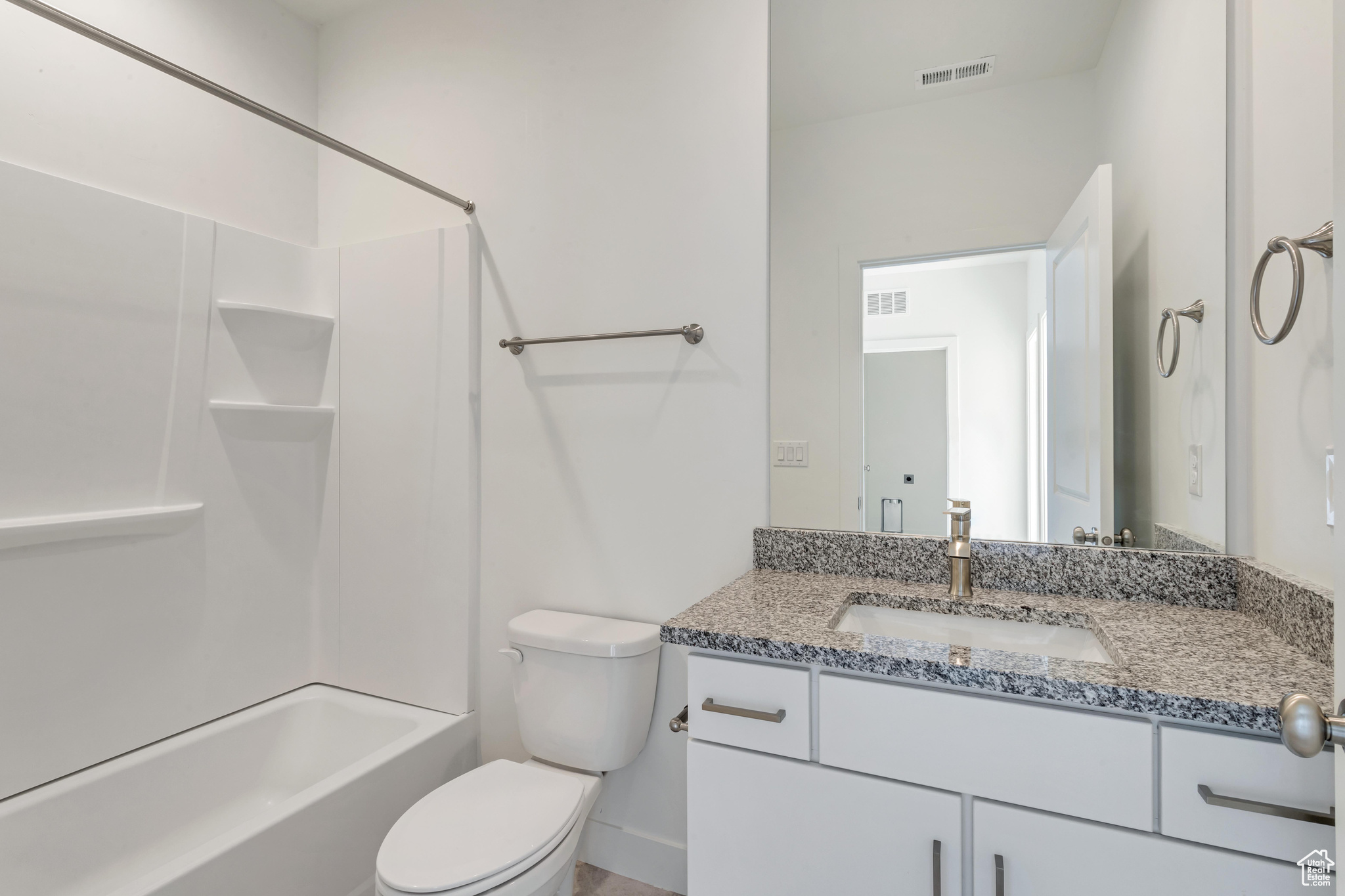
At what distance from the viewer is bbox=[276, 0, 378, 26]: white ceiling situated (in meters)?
2.11

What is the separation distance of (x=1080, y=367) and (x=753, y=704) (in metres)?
0.95

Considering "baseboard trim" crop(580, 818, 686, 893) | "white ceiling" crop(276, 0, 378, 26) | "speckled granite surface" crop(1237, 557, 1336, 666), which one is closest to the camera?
"speckled granite surface" crop(1237, 557, 1336, 666)

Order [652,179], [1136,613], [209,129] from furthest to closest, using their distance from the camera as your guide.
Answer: [209,129]
[652,179]
[1136,613]

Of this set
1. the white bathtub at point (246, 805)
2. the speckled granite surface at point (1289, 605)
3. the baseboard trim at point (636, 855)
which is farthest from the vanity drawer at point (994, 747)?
the white bathtub at point (246, 805)

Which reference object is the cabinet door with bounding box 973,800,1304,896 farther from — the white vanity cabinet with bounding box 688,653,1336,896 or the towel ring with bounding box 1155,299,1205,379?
the towel ring with bounding box 1155,299,1205,379

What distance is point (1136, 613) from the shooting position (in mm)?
1116

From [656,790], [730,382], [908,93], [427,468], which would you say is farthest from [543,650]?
[908,93]

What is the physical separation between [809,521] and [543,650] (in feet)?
2.44

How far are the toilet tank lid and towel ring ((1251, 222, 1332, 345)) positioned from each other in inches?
51.6

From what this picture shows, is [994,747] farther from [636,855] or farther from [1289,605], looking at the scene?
[636,855]

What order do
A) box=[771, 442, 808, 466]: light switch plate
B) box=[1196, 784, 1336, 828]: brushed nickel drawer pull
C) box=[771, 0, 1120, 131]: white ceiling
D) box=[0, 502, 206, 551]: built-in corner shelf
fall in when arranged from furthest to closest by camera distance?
box=[771, 442, 808, 466]: light switch plate, box=[0, 502, 206, 551]: built-in corner shelf, box=[771, 0, 1120, 131]: white ceiling, box=[1196, 784, 1336, 828]: brushed nickel drawer pull

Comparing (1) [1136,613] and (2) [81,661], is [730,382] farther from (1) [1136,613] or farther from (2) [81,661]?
(2) [81,661]

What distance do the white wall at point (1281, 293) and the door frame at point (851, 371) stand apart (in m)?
0.63

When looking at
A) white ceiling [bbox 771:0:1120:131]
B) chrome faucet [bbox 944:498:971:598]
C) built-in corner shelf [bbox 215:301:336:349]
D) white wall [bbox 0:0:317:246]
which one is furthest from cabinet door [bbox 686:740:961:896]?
white wall [bbox 0:0:317:246]
